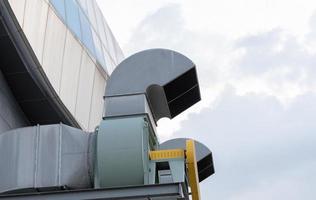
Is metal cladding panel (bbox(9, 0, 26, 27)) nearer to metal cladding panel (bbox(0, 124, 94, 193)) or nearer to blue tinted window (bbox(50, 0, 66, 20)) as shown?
blue tinted window (bbox(50, 0, 66, 20))

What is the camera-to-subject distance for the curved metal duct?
9.85 meters

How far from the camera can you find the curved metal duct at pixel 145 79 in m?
9.85

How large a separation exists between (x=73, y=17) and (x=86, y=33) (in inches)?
47.8

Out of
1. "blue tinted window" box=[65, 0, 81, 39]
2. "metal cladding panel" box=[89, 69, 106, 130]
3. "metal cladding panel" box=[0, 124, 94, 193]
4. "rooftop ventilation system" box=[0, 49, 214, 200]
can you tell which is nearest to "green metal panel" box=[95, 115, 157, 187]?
"rooftop ventilation system" box=[0, 49, 214, 200]

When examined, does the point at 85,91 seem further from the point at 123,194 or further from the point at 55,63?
the point at 123,194

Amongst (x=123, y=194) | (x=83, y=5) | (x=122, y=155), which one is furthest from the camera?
(x=83, y=5)

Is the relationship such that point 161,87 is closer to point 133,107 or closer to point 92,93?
point 133,107

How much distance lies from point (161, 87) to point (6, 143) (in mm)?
2717

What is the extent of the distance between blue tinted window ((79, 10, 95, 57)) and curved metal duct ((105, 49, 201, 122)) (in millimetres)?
5737

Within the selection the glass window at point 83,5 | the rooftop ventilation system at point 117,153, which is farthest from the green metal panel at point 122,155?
the glass window at point 83,5

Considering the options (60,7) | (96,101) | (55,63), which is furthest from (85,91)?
A: (60,7)

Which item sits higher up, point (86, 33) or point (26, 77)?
point (86, 33)

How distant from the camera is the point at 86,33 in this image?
1642 centimetres

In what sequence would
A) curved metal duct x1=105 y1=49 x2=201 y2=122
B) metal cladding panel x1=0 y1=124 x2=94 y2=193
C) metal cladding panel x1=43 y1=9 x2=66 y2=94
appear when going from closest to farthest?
metal cladding panel x1=0 y1=124 x2=94 y2=193
curved metal duct x1=105 y1=49 x2=201 y2=122
metal cladding panel x1=43 y1=9 x2=66 y2=94
